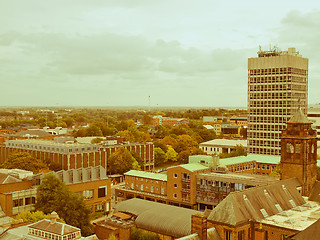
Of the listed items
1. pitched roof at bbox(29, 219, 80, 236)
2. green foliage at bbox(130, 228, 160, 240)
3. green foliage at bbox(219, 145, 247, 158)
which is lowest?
green foliage at bbox(130, 228, 160, 240)

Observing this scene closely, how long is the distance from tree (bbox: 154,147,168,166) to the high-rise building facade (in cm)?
3046

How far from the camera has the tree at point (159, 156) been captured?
135m

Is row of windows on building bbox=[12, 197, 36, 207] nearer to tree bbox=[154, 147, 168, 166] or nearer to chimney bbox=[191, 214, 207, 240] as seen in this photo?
chimney bbox=[191, 214, 207, 240]

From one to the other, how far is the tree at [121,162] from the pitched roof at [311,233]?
75.2 metres

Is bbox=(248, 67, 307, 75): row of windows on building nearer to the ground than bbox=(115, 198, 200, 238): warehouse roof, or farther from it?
farther from it

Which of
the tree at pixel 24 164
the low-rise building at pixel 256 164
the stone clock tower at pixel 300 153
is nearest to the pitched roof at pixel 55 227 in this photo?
the stone clock tower at pixel 300 153

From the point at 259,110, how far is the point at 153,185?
5009cm

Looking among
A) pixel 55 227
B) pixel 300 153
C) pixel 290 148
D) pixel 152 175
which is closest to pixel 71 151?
pixel 152 175

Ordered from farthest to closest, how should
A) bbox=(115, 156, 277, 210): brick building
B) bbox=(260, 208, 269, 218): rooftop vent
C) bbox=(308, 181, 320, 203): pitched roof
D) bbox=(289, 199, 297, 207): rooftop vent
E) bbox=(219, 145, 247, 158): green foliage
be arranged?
bbox=(219, 145, 247, 158): green foliage → bbox=(115, 156, 277, 210): brick building → bbox=(308, 181, 320, 203): pitched roof → bbox=(289, 199, 297, 207): rooftop vent → bbox=(260, 208, 269, 218): rooftop vent

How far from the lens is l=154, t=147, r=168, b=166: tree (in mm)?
134875

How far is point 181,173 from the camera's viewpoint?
77000mm

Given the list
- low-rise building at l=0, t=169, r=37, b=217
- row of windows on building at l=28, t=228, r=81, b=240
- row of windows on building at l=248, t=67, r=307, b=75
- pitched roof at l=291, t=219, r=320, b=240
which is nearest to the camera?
pitched roof at l=291, t=219, r=320, b=240

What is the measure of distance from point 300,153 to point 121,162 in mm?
60969

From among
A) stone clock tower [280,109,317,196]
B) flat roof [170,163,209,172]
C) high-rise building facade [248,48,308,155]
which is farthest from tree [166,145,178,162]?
stone clock tower [280,109,317,196]
